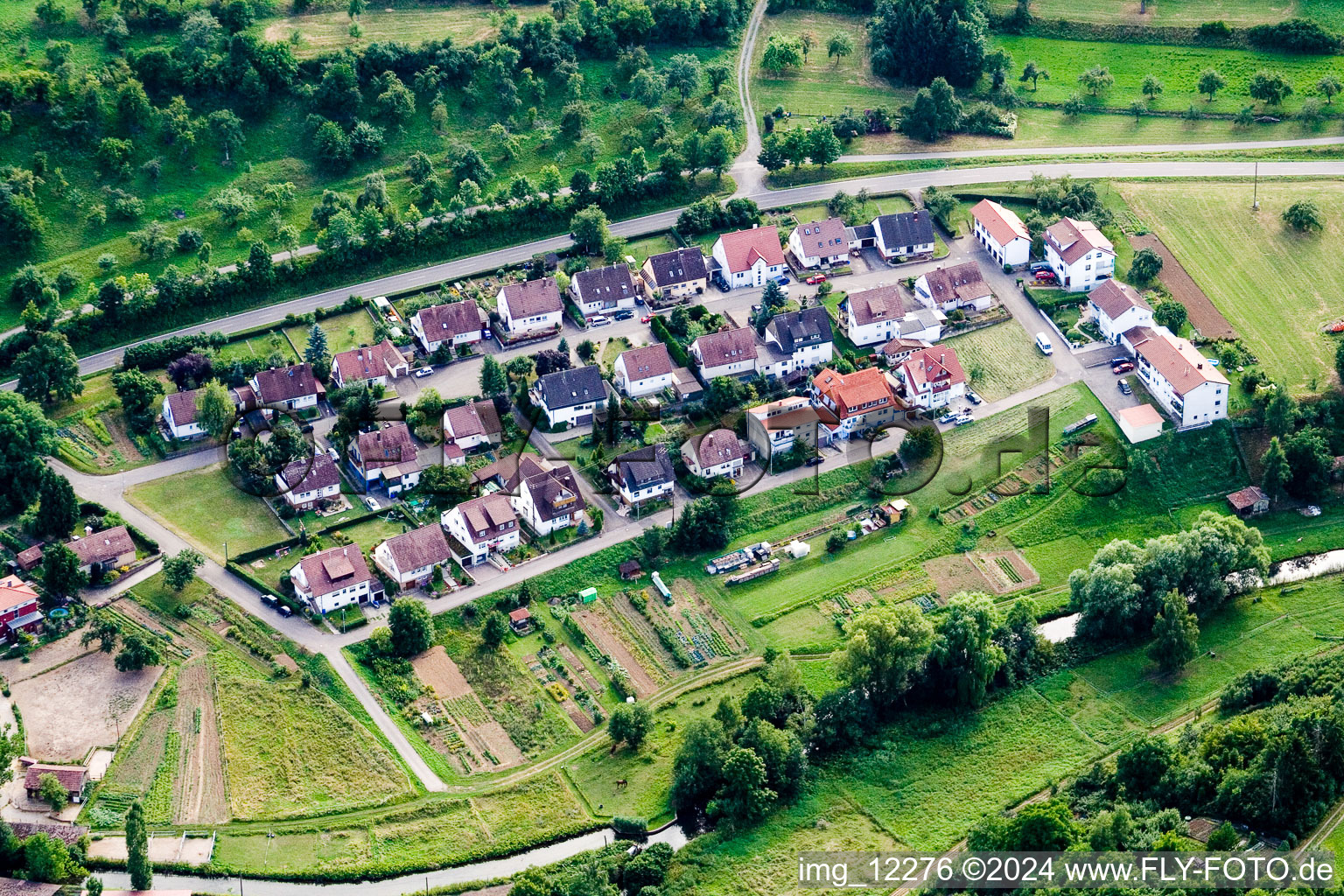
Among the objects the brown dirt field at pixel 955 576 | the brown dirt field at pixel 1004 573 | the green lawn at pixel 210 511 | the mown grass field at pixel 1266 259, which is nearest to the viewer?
the brown dirt field at pixel 955 576

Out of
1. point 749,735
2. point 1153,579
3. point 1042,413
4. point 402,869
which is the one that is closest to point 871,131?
point 1042,413

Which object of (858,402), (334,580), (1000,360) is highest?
(1000,360)

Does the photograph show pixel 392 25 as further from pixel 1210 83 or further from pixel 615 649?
pixel 1210 83

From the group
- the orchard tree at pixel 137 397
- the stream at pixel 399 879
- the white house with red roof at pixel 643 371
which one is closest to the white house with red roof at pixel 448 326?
the white house with red roof at pixel 643 371

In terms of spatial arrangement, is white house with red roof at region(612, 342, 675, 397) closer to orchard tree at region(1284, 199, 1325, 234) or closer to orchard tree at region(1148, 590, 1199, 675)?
orchard tree at region(1148, 590, 1199, 675)

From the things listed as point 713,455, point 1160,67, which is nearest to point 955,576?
point 713,455

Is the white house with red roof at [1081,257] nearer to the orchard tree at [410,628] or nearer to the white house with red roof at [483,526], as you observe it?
the white house with red roof at [483,526]
